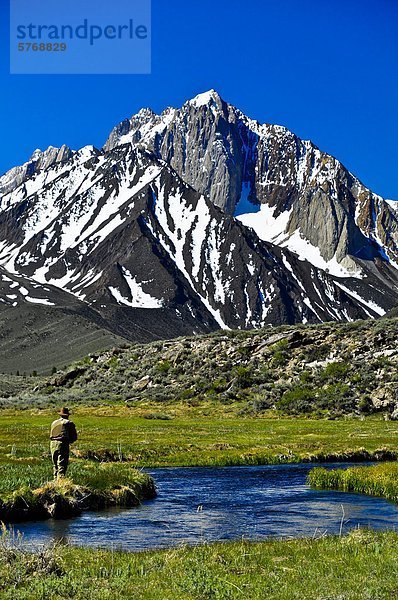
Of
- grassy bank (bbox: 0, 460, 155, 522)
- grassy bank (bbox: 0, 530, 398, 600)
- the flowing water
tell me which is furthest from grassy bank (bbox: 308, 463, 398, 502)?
grassy bank (bbox: 0, 530, 398, 600)

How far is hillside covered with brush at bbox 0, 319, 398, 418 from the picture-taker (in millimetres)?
99375

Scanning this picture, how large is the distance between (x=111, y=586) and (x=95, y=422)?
220 feet

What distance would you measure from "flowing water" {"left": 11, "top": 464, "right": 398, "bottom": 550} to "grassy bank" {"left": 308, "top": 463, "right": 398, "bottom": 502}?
0.92 meters

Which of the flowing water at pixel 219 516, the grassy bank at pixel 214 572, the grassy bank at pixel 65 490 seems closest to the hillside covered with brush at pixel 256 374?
the flowing water at pixel 219 516

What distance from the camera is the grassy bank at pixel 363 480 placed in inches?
1422

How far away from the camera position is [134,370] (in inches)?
5251

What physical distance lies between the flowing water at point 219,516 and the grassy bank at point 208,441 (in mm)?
7061

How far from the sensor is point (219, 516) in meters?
30.1

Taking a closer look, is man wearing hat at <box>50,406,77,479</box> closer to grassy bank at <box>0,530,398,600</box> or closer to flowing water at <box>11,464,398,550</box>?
flowing water at <box>11,464,398,550</box>

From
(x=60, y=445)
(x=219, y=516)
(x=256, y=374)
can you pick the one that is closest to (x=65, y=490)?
(x=60, y=445)

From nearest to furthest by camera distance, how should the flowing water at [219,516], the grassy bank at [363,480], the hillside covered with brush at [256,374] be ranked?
the flowing water at [219,516]
the grassy bank at [363,480]
the hillside covered with brush at [256,374]

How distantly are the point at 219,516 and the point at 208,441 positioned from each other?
1162 inches

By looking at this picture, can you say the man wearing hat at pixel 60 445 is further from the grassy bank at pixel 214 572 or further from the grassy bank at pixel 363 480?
the grassy bank at pixel 363 480

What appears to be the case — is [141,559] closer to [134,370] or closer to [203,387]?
[203,387]
